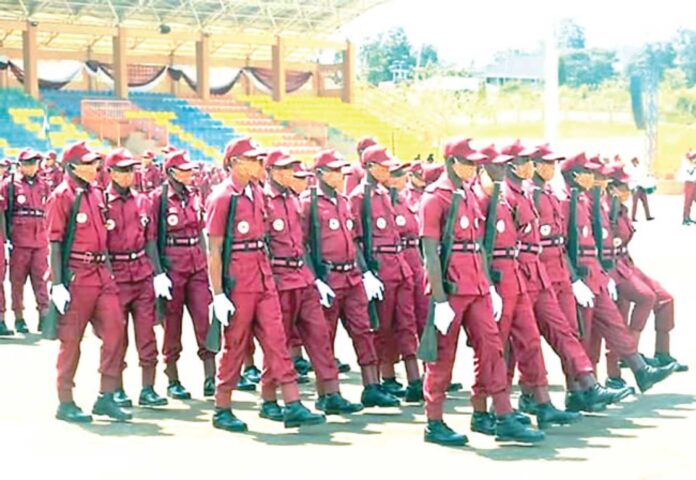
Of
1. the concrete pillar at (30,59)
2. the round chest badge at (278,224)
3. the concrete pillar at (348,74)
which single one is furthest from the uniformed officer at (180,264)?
the concrete pillar at (348,74)

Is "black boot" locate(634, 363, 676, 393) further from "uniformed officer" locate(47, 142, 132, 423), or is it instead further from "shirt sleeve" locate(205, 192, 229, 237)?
"uniformed officer" locate(47, 142, 132, 423)

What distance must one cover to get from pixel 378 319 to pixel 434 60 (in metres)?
98.7

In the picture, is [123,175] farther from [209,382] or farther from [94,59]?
[94,59]

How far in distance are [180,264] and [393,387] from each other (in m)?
2.00

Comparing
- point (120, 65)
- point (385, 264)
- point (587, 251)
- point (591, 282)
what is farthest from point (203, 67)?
point (591, 282)

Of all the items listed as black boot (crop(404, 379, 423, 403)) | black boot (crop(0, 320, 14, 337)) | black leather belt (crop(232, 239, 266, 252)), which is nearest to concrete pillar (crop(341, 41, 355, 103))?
black boot (crop(0, 320, 14, 337))

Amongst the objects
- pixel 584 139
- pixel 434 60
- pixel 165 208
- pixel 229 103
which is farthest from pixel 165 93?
pixel 434 60

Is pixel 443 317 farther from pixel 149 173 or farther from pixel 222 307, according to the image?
pixel 149 173

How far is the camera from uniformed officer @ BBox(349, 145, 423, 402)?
1027 centimetres

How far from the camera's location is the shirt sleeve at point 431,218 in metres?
8.24

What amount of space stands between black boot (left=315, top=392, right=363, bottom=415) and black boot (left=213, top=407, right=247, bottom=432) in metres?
0.77

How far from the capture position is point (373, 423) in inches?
362

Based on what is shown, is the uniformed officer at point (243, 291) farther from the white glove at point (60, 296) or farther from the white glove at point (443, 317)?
the white glove at point (443, 317)

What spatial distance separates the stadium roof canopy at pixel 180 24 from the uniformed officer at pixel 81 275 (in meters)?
28.5
